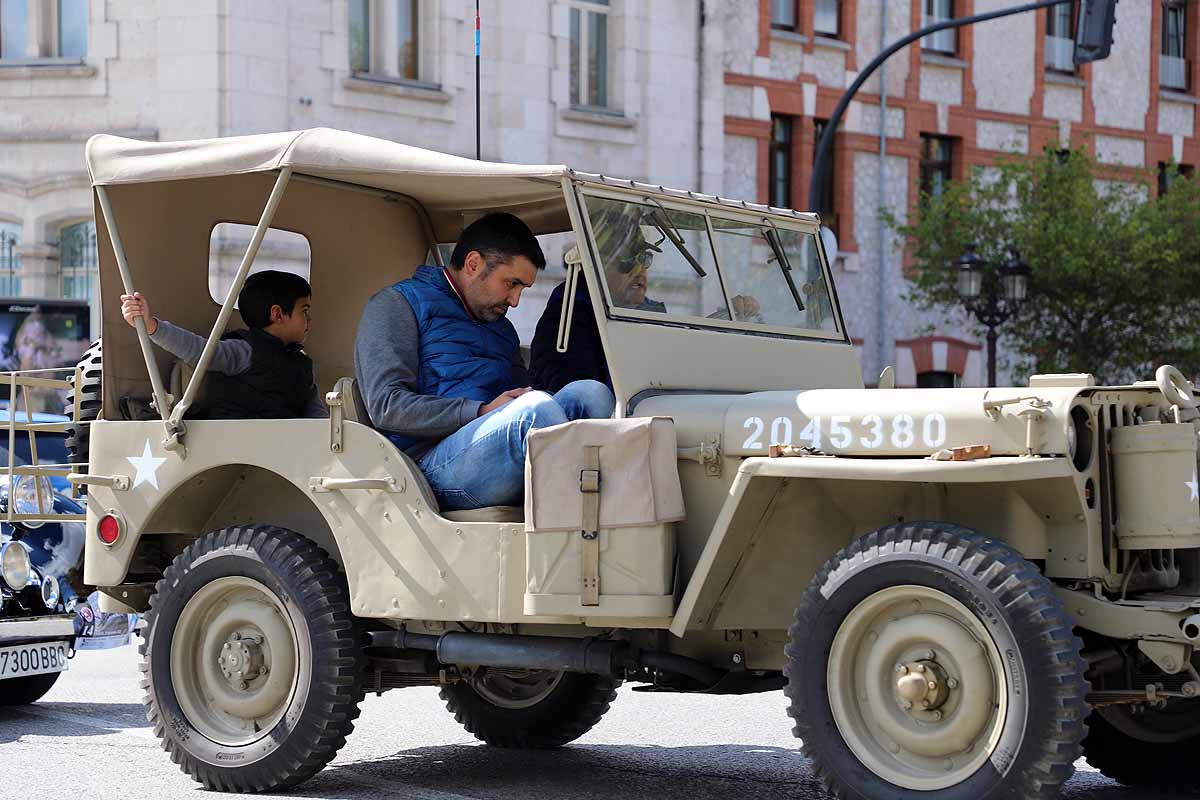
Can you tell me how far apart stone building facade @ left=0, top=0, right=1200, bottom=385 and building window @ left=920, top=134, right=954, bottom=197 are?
0.04 metres

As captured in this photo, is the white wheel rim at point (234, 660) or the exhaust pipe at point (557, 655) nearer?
the exhaust pipe at point (557, 655)

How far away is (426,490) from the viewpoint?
22.0 ft

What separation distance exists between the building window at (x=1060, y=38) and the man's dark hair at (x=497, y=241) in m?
27.2

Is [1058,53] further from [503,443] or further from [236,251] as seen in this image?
[503,443]

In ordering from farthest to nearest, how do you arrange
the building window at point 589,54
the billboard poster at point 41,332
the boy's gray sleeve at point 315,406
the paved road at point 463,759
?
the building window at point 589,54 → the billboard poster at point 41,332 → the boy's gray sleeve at point 315,406 → the paved road at point 463,759

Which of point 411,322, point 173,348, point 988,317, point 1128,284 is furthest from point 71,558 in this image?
point 1128,284

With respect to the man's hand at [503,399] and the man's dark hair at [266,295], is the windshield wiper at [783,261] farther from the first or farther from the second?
the man's dark hair at [266,295]

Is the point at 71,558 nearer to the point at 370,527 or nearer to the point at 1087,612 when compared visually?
the point at 370,527

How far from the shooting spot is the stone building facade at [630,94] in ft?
75.8

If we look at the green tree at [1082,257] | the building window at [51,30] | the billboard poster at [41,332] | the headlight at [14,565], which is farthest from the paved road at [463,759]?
the green tree at [1082,257]

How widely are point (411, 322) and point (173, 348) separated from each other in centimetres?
100

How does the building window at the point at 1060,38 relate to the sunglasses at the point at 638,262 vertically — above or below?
above

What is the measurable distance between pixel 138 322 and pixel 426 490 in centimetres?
147

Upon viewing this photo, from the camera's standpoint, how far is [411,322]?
7145mm
